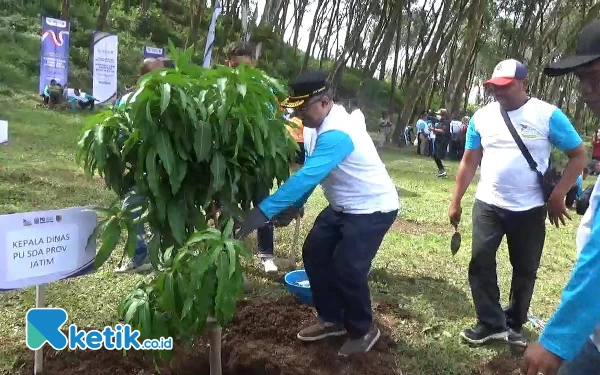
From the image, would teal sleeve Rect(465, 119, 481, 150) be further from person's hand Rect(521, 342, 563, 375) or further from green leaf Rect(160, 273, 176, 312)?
green leaf Rect(160, 273, 176, 312)

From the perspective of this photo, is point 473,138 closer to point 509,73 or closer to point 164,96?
point 509,73

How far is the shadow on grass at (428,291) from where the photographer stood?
4730 millimetres

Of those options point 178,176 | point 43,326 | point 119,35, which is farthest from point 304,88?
point 119,35

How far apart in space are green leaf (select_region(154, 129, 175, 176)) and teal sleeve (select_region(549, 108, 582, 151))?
2446 millimetres

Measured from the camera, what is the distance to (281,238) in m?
6.56

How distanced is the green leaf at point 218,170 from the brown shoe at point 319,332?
62.5 inches

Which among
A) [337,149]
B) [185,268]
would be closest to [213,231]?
[185,268]

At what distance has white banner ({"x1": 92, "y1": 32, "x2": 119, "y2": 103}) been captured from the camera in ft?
54.7

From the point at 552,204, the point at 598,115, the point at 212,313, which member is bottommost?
the point at 212,313

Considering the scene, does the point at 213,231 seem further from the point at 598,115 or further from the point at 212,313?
the point at 598,115

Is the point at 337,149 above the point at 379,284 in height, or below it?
above

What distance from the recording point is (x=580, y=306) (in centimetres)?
179

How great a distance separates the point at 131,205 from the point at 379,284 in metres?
2.96

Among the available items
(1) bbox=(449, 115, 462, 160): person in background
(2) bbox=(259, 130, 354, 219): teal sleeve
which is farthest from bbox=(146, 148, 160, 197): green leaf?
(1) bbox=(449, 115, 462, 160): person in background
